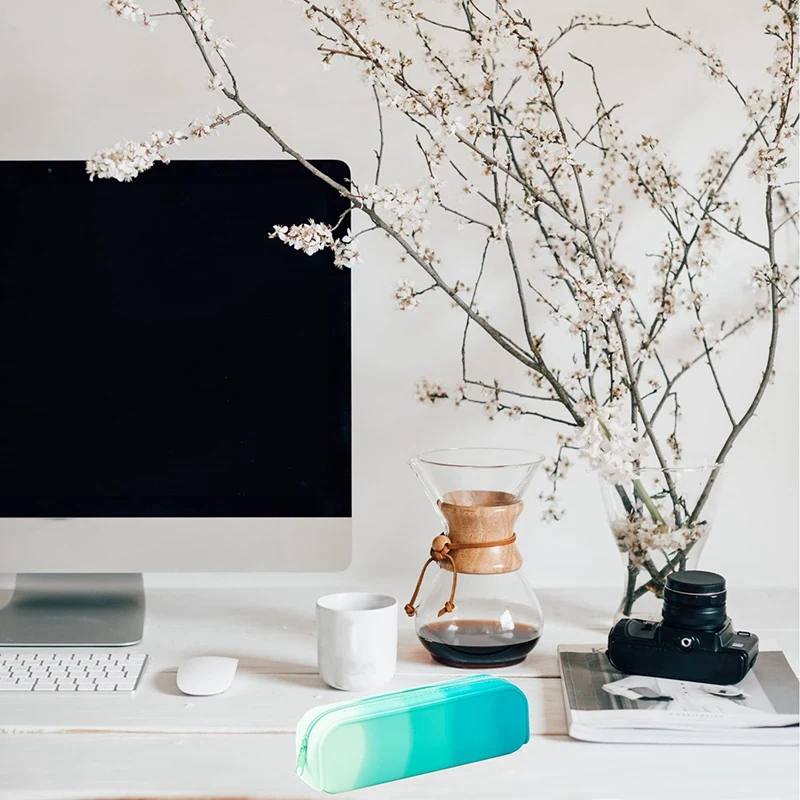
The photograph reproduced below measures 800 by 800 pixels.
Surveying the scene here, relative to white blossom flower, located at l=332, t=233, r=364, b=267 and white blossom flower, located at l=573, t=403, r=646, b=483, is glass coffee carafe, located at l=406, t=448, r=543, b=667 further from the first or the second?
white blossom flower, located at l=332, t=233, r=364, b=267

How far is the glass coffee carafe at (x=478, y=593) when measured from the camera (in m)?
0.98

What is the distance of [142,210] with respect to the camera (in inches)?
42.3

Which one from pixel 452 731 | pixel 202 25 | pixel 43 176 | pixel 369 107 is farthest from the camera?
pixel 369 107

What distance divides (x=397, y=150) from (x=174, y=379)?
0.45 meters

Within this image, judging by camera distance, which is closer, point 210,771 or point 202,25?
point 210,771

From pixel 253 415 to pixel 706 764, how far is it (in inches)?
23.1

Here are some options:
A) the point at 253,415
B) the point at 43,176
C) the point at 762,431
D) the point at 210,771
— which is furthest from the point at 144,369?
the point at 762,431

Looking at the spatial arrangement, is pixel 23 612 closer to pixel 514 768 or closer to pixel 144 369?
pixel 144 369

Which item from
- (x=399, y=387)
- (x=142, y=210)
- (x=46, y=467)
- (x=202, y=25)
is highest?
(x=202, y=25)

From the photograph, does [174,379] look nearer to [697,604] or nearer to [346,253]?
[346,253]

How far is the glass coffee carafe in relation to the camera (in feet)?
3.20

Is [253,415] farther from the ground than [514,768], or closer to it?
farther from the ground

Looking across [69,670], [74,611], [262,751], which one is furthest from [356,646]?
[74,611]

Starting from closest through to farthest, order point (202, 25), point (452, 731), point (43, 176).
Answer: point (452, 731)
point (202, 25)
point (43, 176)
